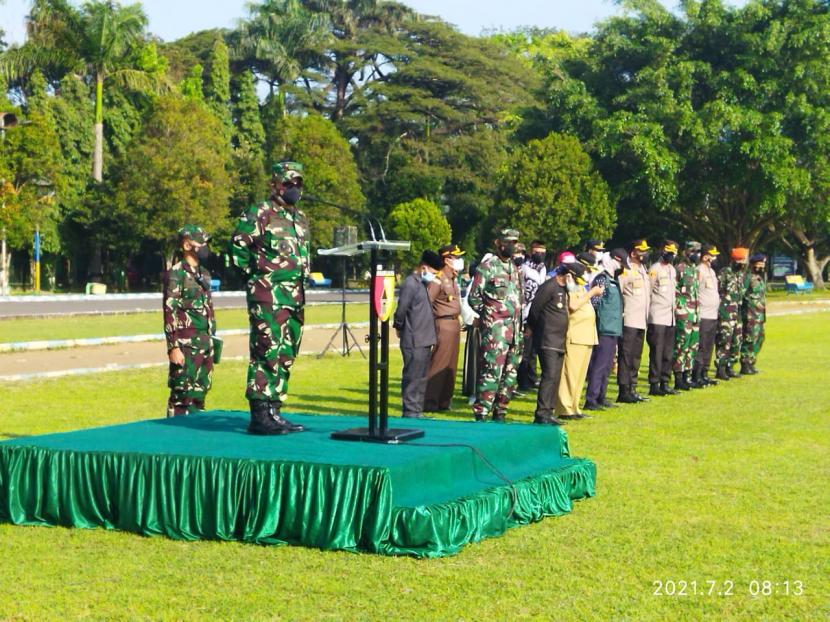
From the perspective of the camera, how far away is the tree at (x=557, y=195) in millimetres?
47938

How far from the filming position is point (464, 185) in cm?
6331

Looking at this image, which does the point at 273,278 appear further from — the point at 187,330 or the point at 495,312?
the point at 495,312

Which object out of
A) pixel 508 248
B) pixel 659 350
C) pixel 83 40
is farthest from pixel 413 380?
pixel 83 40

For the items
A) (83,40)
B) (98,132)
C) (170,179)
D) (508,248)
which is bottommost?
(508,248)

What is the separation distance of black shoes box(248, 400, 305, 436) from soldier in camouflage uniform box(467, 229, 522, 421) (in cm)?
354

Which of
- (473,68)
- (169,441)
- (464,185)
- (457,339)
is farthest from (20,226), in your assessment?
(169,441)

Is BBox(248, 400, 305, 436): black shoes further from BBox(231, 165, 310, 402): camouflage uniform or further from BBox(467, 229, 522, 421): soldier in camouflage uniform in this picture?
BBox(467, 229, 522, 421): soldier in camouflage uniform

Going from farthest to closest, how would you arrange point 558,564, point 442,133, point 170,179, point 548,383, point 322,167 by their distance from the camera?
point 442,133 → point 322,167 → point 170,179 → point 548,383 → point 558,564

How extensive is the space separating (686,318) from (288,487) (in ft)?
32.5

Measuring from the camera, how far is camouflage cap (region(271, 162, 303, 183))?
8383mm

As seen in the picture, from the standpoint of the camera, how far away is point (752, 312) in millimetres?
18781

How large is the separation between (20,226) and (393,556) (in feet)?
138

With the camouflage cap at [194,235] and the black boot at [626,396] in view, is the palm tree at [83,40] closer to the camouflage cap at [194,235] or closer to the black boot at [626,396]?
the black boot at [626,396]

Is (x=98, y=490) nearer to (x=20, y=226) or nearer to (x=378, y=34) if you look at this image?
(x=20, y=226)
